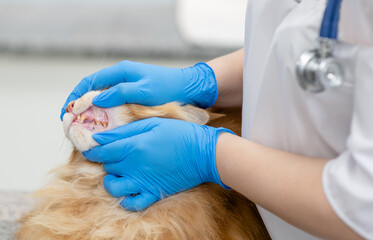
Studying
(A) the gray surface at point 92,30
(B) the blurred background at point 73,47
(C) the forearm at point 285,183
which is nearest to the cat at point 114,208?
(C) the forearm at point 285,183

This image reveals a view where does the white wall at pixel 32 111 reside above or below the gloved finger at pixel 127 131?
below

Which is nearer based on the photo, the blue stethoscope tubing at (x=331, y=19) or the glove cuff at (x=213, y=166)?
the blue stethoscope tubing at (x=331, y=19)

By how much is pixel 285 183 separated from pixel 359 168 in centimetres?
12

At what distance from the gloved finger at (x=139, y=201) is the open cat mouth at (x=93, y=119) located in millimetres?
162

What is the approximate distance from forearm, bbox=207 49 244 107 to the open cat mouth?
0.33 metres

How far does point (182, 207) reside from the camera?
0.87 m

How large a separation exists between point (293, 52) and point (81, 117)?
1.51 feet

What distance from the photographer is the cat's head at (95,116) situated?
91cm

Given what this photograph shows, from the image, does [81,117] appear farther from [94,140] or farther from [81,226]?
[81,226]

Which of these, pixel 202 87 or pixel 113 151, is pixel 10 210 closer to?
pixel 113 151

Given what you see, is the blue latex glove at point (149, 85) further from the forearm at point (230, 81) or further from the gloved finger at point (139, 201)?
the gloved finger at point (139, 201)

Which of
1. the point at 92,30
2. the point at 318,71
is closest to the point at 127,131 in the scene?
the point at 318,71

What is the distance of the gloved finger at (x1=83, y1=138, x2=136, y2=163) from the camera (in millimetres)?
884

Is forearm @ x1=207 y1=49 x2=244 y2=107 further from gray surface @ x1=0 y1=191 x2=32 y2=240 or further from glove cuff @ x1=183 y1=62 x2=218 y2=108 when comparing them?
gray surface @ x1=0 y1=191 x2=32 y2=240
